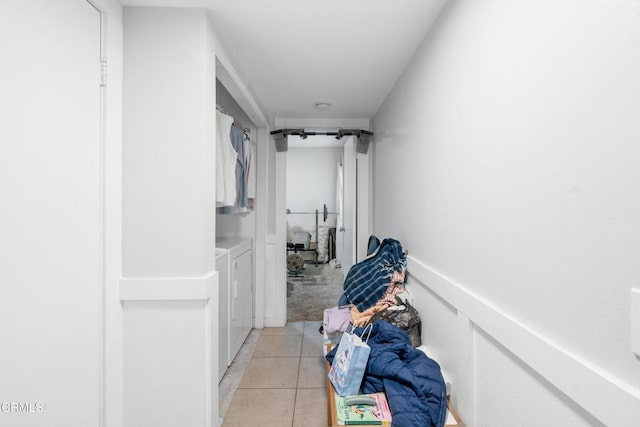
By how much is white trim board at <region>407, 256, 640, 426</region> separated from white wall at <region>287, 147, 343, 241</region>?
5.66 metres

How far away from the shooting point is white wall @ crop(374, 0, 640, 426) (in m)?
0.65

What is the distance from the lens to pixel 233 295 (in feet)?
8.23

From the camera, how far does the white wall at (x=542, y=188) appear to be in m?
0.65

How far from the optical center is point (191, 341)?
1508mm

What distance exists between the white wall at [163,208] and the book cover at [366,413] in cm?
70

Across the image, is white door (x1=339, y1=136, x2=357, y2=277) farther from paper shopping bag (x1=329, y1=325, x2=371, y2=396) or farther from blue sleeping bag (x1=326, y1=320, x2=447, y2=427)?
paper shopping bag (x1=329, y1=325, x2=371, y2=396)

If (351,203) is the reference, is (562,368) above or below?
below

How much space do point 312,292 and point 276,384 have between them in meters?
2.43

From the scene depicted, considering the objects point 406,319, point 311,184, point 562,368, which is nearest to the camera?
point 562,368

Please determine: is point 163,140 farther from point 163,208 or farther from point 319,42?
point 319,42

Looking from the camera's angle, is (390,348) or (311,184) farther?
(311,184)

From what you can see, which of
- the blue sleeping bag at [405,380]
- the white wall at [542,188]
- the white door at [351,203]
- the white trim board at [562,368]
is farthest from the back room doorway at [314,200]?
the white trim board at [562,368]

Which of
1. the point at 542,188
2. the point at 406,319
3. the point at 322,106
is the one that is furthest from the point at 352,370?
the point at 322,106

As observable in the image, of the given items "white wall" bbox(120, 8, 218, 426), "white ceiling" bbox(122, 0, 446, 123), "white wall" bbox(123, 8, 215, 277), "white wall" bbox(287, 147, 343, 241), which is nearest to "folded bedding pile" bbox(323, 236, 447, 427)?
"white wall" bbox(120, 8, 218, 426)
